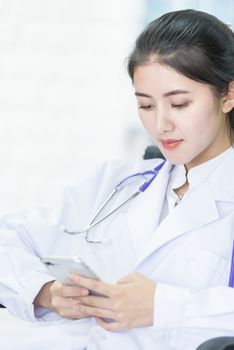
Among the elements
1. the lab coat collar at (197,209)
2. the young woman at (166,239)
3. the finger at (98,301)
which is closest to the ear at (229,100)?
the young woman at (166,239)

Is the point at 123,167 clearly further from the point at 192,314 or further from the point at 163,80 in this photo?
the point at 192,314

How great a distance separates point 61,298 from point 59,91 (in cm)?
184

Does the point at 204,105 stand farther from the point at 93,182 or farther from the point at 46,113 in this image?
the point at 46,113

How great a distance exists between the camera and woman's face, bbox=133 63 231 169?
52.6 inches

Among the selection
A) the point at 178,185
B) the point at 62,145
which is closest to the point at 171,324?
the point at 178,185

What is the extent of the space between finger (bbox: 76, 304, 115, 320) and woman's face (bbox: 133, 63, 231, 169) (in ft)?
1.18

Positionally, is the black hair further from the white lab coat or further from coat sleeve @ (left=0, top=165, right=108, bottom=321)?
coat sleeve @ (left=0, top=165, right=108, bottom=321)

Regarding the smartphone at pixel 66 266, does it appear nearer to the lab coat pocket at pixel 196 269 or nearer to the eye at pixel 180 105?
the lab coat pocket at pixel 196 269

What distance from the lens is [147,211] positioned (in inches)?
59.4

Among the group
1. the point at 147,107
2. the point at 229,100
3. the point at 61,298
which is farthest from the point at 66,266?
the point at 229,100

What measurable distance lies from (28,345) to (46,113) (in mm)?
1853

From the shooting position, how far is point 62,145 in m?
3.14

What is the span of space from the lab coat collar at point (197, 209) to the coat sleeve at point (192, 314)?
6.3 inches

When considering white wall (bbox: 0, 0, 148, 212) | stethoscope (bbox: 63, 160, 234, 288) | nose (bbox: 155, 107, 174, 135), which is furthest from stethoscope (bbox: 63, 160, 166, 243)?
white wall (bbox: 0, 0, 148, 212)
